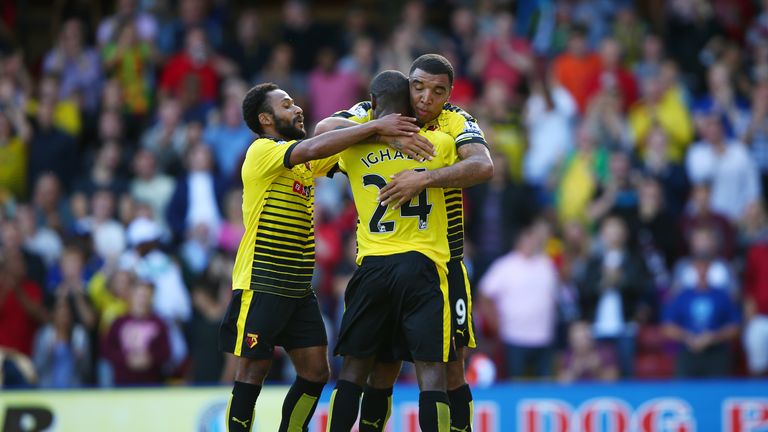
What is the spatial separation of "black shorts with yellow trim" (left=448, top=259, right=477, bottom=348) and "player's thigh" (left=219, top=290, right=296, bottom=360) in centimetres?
116

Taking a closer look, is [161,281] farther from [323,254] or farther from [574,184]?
[574,184]

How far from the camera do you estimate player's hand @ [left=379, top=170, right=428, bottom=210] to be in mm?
8312

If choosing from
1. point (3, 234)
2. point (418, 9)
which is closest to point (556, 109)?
point (418, 9)

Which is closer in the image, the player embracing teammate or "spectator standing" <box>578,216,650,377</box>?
the player embracing teammate

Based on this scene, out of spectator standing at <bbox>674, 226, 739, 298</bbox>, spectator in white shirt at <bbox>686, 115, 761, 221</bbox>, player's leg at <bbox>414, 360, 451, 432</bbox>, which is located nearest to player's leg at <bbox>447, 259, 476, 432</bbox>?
player's leg at <bbox>414, 360, 451, 432</bbox>

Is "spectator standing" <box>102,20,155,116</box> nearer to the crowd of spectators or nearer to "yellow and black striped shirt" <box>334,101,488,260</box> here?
the crowd of spectators

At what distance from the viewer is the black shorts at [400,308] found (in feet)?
27.6

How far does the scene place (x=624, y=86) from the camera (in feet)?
56.4

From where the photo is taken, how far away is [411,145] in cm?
838

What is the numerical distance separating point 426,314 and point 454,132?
4.06ft

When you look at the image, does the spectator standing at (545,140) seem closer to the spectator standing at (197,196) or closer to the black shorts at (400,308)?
the spectator standing at (197,196)

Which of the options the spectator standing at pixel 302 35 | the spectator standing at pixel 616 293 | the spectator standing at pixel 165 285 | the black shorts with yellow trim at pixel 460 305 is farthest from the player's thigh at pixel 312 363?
the spectator standing at pixel 302 35

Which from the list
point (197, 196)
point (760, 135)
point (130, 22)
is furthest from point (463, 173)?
point (130, 22)

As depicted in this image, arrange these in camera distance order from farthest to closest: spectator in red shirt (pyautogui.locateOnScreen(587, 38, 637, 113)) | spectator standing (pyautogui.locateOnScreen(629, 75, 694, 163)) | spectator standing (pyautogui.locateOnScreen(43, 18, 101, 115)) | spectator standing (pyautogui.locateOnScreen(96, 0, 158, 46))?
1. spectator standing (pyautogui.locateOnScreen(96, 0, 158, 46))
2. spectator standing (pyautogui.locateOnScreen(43, 18, 101, 115))
3. spectator in red shirt (pyautogui.locateOnScreen(587, 38, 637, 113))
4. spectator standing (pyautogui.locateOnScreen(629, 75, 694, 163))
